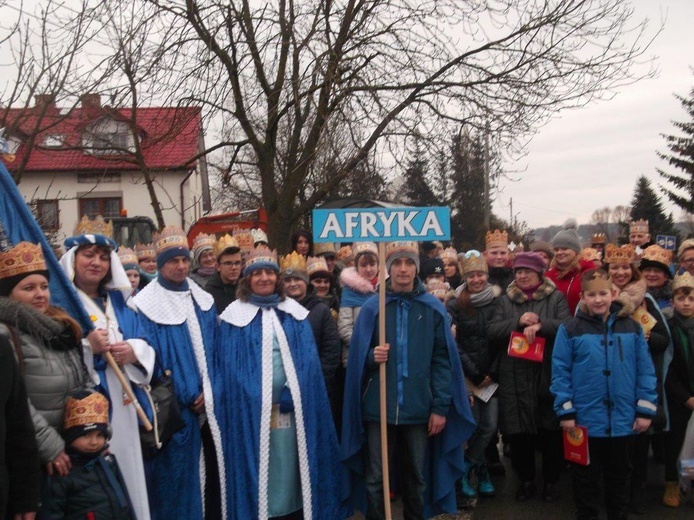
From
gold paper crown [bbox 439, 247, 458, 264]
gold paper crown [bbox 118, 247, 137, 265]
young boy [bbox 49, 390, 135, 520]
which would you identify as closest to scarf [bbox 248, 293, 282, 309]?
young boy [bbox 49, 390, 135, 520]

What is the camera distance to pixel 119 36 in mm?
9625

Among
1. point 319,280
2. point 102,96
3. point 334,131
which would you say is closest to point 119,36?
point 102,96

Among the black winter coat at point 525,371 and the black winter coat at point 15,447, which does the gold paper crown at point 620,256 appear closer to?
the black winter coat at point 525,371

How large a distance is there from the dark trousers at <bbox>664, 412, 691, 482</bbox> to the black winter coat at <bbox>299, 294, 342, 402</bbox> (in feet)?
9.21

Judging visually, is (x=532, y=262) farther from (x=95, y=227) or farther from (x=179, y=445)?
(x=95, y=227)

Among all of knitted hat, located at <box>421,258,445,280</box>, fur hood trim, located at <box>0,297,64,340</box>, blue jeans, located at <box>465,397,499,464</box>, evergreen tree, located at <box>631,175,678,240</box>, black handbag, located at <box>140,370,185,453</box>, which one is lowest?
blue jeans, located at <box>465,397,499,464</box>

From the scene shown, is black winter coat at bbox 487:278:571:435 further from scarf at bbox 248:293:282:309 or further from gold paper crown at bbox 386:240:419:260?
scarf at bbox 248:293:282:309

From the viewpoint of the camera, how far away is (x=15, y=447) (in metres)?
3.18

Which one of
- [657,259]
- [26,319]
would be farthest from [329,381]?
[657,259]

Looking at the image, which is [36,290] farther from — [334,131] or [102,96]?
[334,131]

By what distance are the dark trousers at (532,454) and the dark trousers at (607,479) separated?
670mm

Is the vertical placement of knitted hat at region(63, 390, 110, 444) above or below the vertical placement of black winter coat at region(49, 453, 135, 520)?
above

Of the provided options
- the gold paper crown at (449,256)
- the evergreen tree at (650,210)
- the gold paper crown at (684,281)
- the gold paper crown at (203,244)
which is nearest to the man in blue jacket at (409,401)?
the gold paper crown at (684,281)

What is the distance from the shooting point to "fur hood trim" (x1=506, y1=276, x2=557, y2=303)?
607cm
